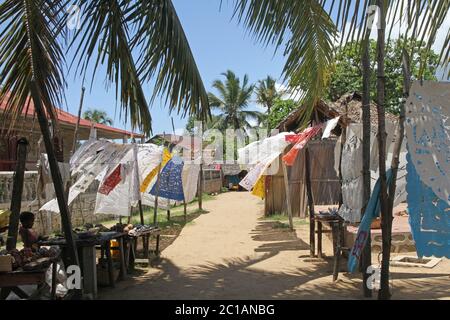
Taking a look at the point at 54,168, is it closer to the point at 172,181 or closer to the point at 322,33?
the point at 322,33

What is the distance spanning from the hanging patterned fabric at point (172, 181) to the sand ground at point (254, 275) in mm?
1793

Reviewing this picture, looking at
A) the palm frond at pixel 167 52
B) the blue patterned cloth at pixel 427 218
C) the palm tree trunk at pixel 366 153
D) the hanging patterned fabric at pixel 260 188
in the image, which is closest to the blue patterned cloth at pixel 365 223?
the palm tree trunk at pixel 366 153

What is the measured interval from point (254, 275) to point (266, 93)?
99.5ft

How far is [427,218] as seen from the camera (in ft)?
14.5

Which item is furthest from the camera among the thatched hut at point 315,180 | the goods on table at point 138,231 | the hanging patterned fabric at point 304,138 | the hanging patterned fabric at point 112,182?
the thatched hut at point 315,180

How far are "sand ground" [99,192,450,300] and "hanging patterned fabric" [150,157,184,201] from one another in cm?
179

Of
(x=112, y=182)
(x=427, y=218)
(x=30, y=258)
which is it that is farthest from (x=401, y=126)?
(x=112, y=182)

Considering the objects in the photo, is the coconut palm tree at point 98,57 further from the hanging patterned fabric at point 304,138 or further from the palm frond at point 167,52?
the hanging patterned fabric at point 304,138

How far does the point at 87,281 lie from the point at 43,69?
2805mm

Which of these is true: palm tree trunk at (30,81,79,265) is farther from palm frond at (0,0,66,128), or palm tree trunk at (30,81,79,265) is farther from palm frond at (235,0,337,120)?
palm frond at (235,0,337,120)

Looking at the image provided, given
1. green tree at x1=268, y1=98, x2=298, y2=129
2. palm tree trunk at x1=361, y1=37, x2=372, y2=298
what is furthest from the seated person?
green tree at x1=268, y1=98, x2=298, y2=129

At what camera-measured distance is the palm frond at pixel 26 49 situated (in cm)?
436

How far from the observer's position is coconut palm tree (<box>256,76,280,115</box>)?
1422 inches

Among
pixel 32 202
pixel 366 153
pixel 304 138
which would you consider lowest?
pixel 32 202
